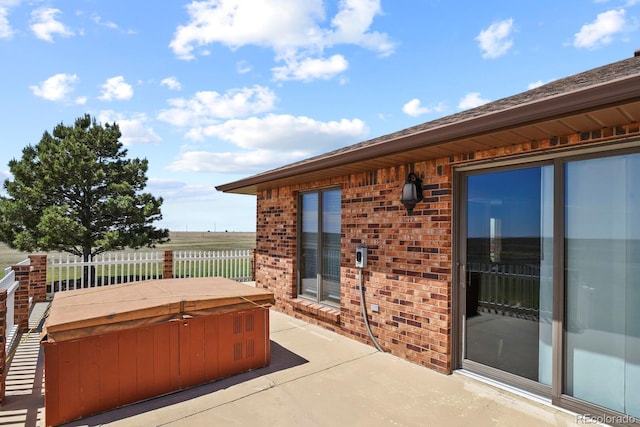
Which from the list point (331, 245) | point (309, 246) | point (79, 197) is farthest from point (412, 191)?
point (79, 197)

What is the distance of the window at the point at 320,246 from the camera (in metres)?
5.57

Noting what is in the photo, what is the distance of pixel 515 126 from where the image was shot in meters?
2.65

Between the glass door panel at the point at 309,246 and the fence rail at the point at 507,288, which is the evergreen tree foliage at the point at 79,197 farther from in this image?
the fence rail at the point at 507,288

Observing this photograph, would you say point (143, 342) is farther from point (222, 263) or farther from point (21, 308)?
point (222, 263)

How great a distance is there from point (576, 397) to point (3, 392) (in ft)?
17.8

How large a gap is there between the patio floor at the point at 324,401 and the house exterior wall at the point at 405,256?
14.3 inches

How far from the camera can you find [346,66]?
24.5ft

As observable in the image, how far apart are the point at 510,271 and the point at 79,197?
1330 centimetres

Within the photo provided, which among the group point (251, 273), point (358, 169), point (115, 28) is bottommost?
point (251, 273)

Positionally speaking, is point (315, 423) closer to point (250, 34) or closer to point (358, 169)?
point (358, 169)

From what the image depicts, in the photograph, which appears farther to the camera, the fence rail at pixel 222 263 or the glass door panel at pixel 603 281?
the fence rail at pixel 222 263

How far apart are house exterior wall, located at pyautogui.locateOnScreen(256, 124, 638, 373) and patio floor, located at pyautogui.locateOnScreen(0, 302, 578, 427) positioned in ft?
1.19

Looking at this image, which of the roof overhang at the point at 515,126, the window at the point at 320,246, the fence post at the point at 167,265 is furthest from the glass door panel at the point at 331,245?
the fence post at the point at 167,265

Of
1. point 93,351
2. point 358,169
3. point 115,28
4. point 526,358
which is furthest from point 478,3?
point 93,351
